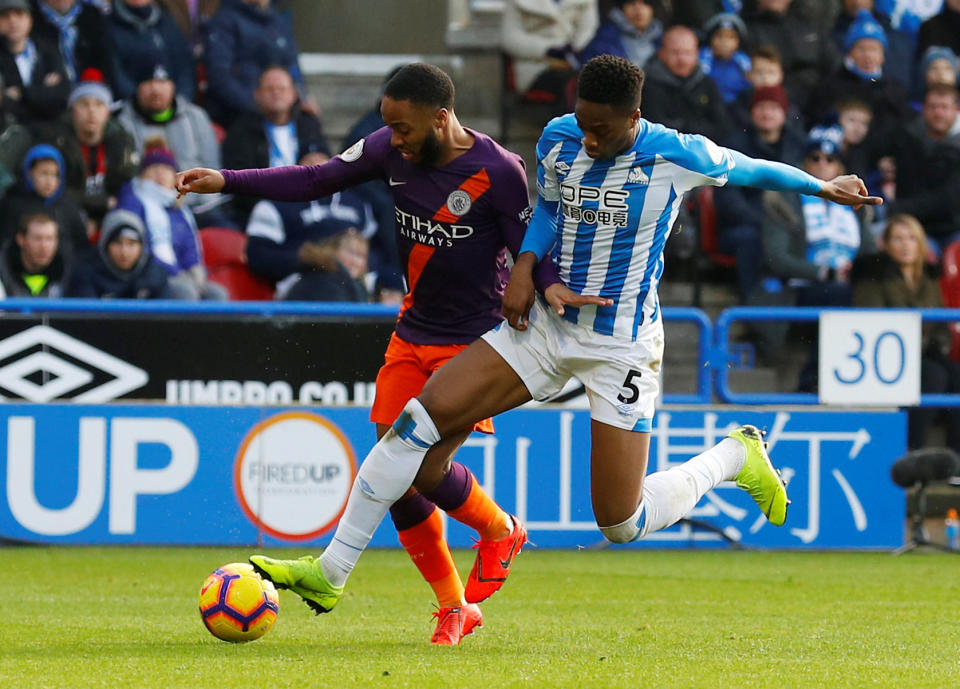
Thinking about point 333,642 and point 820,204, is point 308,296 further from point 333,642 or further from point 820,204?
point 333,642

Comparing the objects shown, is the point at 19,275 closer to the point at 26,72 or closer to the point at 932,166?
the point at 26,72

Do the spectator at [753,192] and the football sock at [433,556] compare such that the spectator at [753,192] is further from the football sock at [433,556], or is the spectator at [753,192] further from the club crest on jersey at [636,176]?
the club crest on jersey at [636,176]

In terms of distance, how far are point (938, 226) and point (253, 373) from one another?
609 centimetres

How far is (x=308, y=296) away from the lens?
11.5 m

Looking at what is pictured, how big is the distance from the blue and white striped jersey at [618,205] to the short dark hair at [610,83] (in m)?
0.28

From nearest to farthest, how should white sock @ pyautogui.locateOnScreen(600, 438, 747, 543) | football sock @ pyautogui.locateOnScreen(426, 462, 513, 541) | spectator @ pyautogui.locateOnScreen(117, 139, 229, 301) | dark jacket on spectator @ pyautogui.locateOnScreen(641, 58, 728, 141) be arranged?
1. white sock @ pyautogui.locateOnScreen(600, 438, 747, 543)
2. football sock @ pyautogui.locateOnScreen(426, 462, 513, 541)
3. spectator @ pyautogui.locateOnScreen(117, 139, 229, 301)
4. dark jacket on spectator @ pyautogui.locateOnScreen(641, 58, 728, 141)

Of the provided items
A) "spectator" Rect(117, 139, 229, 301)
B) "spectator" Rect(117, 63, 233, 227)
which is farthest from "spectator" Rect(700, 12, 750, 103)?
"spectator" Rect(117, 139, 229, 301)

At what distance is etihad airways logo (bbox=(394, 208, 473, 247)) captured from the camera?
6.24 metres

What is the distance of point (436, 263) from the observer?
6312 millimetres

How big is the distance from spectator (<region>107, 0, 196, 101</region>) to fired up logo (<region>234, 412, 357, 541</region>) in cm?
371

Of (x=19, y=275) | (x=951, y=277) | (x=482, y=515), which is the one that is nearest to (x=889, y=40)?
(x=951, y=277)

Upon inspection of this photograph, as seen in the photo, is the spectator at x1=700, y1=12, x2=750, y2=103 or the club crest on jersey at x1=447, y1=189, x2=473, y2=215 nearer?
the club crest on jersey at x1=447, y1=189, x2=473, y2=215

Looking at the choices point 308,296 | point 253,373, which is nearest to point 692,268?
point 308,296

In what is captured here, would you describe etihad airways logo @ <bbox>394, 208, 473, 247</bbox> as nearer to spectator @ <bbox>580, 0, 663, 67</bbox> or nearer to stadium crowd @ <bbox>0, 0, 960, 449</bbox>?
stadium crowd @ <bbox>0, 0, 960, 449</bbox>
